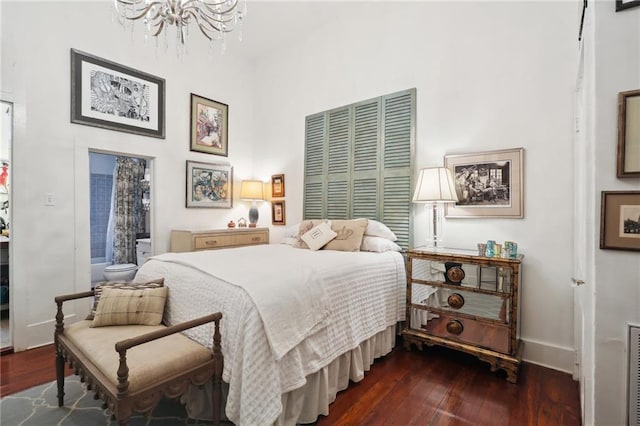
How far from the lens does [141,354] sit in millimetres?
1395

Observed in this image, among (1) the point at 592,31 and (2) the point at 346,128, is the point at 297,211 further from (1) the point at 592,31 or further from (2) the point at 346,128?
(1) the point at 592,31

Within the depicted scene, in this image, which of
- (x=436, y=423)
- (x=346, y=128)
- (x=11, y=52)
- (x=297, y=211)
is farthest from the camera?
(x=297, y=211)

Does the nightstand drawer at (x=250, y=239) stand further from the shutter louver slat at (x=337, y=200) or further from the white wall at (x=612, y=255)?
the white wall at (x=612, y=255)

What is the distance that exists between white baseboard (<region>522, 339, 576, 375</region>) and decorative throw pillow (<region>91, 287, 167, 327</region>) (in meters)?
2.77

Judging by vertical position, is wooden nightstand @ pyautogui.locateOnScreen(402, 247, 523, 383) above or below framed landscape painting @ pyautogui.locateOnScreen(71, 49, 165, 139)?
below

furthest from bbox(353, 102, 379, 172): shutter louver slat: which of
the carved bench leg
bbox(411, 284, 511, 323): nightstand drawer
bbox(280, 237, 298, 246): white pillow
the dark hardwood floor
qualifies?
the carved bench leg

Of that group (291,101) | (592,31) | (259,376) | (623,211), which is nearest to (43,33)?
(291,101)

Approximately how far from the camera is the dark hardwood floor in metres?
1.72

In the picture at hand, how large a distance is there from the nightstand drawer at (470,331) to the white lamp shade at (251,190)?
2818 mm

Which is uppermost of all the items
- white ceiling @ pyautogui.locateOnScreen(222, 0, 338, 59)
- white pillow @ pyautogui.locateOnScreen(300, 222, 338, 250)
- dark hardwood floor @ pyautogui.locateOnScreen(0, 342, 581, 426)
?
white ceiling @ pyautogui.locateOnScreen(222, 0, 338, 59)

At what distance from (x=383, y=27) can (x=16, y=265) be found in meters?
4.25

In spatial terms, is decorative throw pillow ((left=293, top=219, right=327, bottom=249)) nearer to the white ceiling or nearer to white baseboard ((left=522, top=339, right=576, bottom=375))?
white baseboard ((left=522, top=339, right=576, bottom=375))

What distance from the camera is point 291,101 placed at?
414cm

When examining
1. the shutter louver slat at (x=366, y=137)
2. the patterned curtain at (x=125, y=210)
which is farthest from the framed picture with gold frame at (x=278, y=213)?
the patterned curtain at (x=125, y=210)
